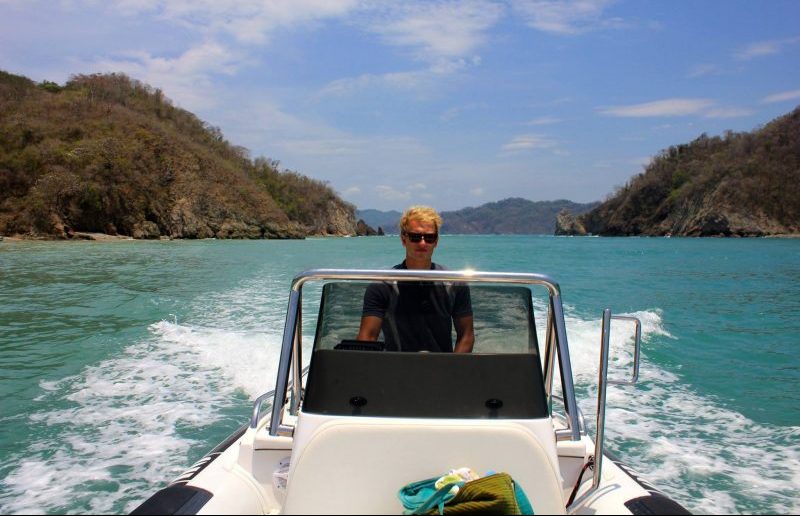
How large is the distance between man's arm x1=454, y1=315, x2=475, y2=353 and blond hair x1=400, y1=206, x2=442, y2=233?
0.61m

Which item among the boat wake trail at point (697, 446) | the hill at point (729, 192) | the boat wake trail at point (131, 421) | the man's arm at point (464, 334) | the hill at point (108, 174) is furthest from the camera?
the hill at point (729, 192)

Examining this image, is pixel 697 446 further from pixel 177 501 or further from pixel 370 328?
pixel 177 501

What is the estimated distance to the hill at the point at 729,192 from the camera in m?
82.8

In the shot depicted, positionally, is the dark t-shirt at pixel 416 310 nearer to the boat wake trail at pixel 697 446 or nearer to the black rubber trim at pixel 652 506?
the black rubber trim at pixel 652 506

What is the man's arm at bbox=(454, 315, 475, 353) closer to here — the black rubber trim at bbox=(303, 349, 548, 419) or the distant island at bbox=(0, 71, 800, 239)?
the black rubber trim at bbox=(303, 349, 548, 419)

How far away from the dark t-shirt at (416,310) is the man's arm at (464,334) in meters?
0.05

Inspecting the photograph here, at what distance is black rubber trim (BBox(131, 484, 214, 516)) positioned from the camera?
1959 millimetres

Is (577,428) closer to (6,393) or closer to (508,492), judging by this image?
(508,492)

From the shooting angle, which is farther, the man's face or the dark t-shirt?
the man's face

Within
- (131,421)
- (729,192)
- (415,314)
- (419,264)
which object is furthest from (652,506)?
(729,192)

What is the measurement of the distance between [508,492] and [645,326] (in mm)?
9458

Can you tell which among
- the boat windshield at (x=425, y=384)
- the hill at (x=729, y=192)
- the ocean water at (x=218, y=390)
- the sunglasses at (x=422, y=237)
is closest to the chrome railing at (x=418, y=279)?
the boat windshield at (x=425, y=384)

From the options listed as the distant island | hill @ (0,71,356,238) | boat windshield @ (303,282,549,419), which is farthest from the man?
hill @ (0,71,356,238)

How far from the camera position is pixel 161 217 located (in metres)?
63.2
